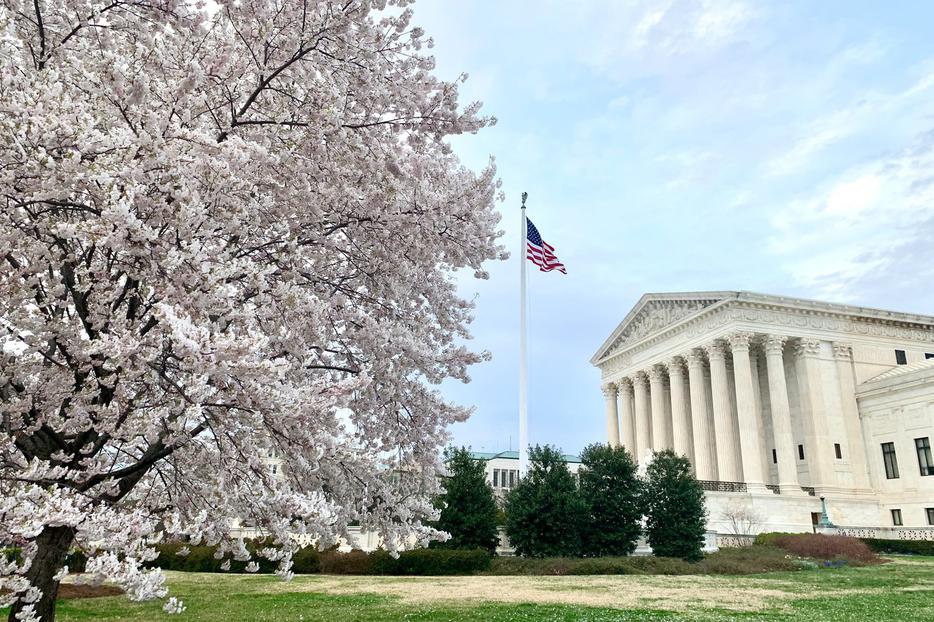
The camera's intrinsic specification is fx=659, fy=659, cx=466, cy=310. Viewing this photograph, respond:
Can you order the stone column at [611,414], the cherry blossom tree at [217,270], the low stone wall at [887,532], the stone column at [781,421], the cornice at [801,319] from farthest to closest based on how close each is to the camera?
the stone column at [611,414] → the cornice at [801,319] → the stone column at [781,421] → the low stone wall at [887,532] → the cherry blossom tree at [217,270]

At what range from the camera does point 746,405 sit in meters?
52.0

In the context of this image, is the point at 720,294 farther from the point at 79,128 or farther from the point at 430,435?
the point at 79,128

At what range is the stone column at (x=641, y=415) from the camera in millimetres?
66438

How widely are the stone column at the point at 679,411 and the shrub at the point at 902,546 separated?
19529 mm

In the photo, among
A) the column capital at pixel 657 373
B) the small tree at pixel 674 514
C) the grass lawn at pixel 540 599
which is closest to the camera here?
the grass lawn at pixel 540 599

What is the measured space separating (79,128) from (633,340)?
64.9 m

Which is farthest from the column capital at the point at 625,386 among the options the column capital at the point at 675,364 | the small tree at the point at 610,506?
the small tree at the point at 610,506

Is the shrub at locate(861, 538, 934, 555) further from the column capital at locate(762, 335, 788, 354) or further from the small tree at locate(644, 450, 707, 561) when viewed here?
the column capital at locate(762, 335, 788, 354)

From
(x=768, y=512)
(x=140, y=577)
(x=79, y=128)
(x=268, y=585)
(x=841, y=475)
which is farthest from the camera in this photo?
(x=841, y=475)

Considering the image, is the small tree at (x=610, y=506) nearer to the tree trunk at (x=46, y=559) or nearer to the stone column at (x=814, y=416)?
the tree trunk at (x=46, y=559)

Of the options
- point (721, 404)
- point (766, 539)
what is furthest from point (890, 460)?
point (766, 539)

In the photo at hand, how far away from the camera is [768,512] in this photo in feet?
153

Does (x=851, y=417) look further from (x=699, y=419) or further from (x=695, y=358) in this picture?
(x=695, y=358)

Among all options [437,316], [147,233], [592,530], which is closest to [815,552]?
[592,530]
